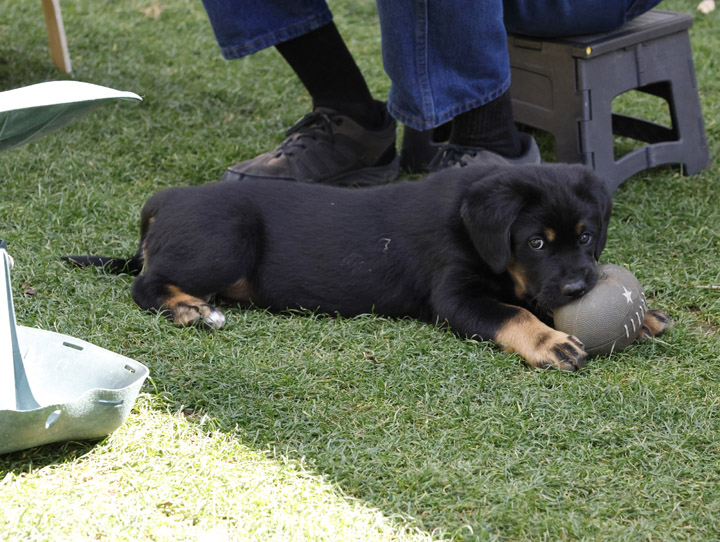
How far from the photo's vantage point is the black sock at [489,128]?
4090 mm

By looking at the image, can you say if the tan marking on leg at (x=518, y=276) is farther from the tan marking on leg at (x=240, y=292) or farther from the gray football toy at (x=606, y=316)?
the tan marking on leg at (x=240, y=292)

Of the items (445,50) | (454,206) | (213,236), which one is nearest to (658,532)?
(454,206)

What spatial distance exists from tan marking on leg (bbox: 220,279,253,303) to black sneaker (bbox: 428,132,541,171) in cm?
115

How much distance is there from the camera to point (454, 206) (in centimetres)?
322

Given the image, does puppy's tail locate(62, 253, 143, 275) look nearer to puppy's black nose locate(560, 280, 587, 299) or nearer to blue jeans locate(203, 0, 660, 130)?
blue jeans locate(203, 0, 660, 130)

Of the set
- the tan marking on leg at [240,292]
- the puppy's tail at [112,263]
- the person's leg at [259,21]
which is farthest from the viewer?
the person's leg at [259,21]

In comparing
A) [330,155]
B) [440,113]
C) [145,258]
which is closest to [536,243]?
[440,113]

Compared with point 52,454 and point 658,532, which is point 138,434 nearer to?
point 52,454

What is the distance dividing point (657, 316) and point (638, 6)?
1.98 meters

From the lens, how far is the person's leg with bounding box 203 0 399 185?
14.2ft

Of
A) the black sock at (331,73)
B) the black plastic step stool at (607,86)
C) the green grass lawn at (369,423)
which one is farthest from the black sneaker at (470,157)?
the black sock at (331,73)

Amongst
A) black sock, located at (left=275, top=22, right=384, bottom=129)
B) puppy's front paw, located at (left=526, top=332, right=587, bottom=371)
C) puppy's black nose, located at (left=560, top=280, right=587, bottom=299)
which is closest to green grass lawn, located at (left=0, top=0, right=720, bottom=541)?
puppy's front paw, located at (left=526, top=332, right=587, bottom=371)

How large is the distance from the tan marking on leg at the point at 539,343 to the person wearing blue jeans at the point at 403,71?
3.85 ft

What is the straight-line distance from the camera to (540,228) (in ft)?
9.88
